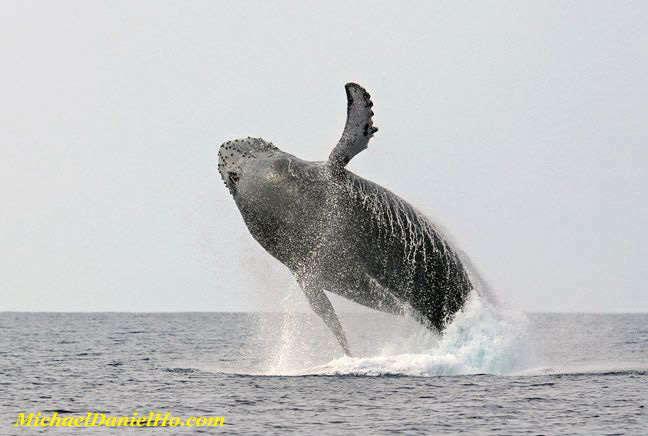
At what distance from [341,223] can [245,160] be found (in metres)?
2.33

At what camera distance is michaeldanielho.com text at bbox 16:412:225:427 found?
57.4ft

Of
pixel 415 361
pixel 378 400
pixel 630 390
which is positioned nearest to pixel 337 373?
pixel 415 361

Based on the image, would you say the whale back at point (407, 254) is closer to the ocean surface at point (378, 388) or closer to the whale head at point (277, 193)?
the ocean surface at point (378, 388)

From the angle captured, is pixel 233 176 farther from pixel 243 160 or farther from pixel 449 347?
pixel 449 347

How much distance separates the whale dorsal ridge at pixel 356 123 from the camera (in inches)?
773

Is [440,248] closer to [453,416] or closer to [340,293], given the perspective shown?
[340,293]

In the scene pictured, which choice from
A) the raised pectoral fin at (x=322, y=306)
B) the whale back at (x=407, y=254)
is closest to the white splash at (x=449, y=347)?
the whale back at (x=407, y=254)

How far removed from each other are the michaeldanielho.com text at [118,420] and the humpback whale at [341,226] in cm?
411

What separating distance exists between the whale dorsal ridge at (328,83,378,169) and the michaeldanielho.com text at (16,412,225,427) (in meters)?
5.79

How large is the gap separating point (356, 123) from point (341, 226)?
206cm

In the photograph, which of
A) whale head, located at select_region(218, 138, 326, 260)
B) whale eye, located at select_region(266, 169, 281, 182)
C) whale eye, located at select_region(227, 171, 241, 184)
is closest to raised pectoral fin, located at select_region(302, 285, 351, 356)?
whale head, located at select_region(218, 138, 326, 260)

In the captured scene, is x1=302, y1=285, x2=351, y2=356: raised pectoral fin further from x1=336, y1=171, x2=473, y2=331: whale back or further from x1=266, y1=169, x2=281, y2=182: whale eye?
x1=266, y1=169, x2=281, y2=182: whale eye

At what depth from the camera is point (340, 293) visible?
21391mm

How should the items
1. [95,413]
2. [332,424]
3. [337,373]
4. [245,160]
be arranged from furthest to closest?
1. [337,373]
2. [245,160]
3. [95,413]
4. [332,424]
